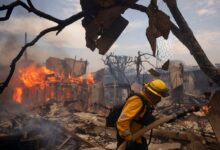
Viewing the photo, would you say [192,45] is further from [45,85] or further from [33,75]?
[33,75]

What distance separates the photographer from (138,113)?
435 centimetres

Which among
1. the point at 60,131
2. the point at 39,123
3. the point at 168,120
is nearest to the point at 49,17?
the point at 168,120

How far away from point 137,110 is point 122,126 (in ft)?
1.15

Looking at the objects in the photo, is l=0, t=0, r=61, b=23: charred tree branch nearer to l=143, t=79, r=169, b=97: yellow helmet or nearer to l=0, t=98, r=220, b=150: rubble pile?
l=143, t=79, r=169, b=97: yellow helmet

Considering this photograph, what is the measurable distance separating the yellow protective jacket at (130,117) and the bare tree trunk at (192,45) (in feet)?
5.20

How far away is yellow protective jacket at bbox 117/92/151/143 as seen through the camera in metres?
4.23

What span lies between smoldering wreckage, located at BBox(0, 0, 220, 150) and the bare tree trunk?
385mm

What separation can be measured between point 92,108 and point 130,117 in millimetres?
17309

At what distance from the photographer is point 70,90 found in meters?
29.5

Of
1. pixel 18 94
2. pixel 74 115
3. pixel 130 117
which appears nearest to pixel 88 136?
pixel 74 115

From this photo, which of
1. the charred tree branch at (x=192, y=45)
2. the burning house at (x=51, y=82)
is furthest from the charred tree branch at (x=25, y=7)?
the burning house at (x=51, y=82)

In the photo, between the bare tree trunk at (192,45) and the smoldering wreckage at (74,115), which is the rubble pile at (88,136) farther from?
the bare tree trunk at (192,45)

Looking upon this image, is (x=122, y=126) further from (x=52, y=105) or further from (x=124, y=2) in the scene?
(x=52, y=105)

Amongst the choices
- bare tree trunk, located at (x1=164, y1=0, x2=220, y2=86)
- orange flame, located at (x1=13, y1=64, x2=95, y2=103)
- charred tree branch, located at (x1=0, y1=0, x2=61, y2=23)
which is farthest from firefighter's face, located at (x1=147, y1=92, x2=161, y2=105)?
orange flame, located at (x1=13, y1=64, x2=95, y2=103)
